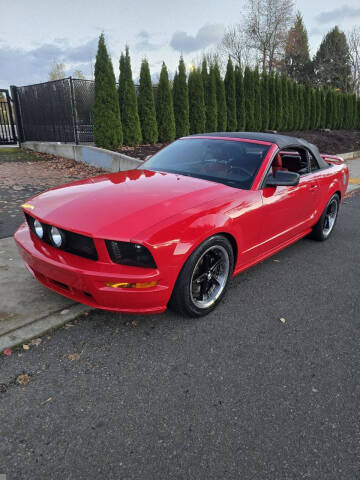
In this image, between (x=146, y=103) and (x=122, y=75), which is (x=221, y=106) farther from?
(x=122, y=75)

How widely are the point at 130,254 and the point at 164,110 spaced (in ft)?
32.0

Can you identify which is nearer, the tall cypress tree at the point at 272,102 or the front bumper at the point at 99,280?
the front bumper at the point at 99,280

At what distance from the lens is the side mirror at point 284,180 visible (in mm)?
3334

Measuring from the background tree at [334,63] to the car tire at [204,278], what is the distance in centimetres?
4088

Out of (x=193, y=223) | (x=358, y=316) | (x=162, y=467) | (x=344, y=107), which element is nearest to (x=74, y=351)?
(x=162, y=467)

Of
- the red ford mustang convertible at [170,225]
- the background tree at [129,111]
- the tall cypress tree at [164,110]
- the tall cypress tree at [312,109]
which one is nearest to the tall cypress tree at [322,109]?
the tall cypress tree at [312,109]

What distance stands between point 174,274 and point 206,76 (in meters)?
11.9

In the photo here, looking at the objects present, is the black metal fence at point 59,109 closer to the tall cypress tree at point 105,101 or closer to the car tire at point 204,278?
the tall cypress tree at point 105,101

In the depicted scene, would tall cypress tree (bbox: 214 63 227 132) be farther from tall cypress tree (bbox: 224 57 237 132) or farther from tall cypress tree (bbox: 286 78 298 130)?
tall cypress tree (bbox: 286 78 298 130)

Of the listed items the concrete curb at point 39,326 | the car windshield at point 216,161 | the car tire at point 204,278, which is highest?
the car windshield at point 216,161

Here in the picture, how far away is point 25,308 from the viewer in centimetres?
287

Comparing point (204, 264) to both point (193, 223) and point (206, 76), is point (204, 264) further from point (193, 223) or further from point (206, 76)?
point (206, 76)

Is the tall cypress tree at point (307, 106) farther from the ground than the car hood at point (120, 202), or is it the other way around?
the tall cypress tree at point (307, 106)

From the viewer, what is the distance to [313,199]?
4324mm
